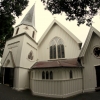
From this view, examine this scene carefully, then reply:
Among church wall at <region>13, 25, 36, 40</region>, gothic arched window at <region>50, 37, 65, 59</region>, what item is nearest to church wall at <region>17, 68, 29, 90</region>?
gothic arched window at <region>50, 37, 65, 59</region>

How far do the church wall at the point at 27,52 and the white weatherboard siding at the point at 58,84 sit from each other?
3179mm

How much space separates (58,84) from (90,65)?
4.95 metres

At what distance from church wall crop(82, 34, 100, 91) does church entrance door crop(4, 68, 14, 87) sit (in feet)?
32.6

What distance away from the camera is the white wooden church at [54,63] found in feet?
30.1

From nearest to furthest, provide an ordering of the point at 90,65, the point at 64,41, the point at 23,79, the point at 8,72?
the point at 90,65 → the point at 23,79 → the point at 8,72 → the point at 64,41

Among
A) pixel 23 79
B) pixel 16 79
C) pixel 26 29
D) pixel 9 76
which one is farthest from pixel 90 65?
pixel 26 29

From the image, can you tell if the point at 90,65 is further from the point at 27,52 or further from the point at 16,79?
Answer: the point at 16,79

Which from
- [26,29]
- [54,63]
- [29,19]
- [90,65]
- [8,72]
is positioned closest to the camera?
[54,63]

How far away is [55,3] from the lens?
256 inches

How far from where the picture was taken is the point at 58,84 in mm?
8781

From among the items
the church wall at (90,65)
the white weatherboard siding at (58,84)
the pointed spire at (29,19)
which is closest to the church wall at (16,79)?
the white weatherboard siding at (58,84)

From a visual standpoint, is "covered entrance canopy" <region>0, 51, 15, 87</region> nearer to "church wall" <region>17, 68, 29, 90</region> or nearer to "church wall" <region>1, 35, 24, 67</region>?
"church wall" <region>1, 35, 24, 67</region>

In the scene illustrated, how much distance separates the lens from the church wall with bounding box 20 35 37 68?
12391 mm

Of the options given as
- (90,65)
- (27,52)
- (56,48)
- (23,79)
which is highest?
(56,48)
